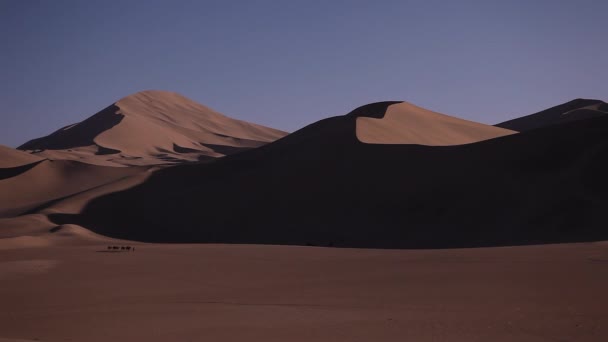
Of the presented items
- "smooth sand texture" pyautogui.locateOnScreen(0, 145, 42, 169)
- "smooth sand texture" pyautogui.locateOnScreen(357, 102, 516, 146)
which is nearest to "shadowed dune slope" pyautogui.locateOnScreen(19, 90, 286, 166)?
"smooth sand texture" pyautogui.locateOnScreen(0, 145, 42, 169)

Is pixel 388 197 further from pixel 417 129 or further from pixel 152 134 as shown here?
pixel 152 134

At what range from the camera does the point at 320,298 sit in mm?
10719

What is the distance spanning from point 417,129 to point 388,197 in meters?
15.3

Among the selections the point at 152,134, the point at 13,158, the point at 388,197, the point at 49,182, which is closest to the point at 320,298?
the point at 388,197

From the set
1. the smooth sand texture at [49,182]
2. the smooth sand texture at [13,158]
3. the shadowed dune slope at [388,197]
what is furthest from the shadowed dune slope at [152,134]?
the shadowed dune slope at [388,197]

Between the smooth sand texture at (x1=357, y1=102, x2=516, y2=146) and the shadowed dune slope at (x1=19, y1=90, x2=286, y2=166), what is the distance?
122ft

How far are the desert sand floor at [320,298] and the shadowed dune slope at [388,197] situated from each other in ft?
35.0

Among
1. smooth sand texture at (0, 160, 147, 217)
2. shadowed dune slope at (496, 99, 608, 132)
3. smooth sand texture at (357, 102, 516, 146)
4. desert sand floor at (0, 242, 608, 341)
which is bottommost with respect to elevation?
desert sand floor at (0, 242, 608, 341)

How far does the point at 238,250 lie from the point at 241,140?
99.2 m

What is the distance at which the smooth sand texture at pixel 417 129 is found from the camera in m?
42.1

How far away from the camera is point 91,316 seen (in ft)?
31.8

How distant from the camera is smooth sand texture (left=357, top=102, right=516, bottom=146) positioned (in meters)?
42.1

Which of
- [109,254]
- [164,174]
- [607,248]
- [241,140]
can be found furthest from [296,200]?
[241,140]

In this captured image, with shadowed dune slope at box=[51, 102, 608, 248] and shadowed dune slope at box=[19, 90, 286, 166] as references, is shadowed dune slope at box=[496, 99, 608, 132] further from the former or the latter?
shadowed dune slope at box=[51, 102, 608, 248]
